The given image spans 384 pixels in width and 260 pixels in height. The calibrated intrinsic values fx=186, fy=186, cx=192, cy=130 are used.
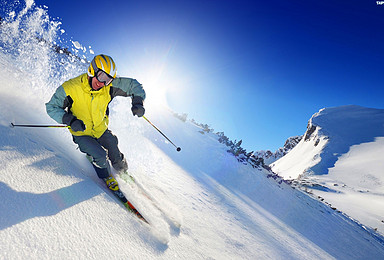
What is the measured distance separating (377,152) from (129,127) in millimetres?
29647

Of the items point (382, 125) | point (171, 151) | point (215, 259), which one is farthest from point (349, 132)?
point (215, 259)

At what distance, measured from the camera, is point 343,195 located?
14812mm

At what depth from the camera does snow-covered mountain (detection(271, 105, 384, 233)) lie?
1280cm

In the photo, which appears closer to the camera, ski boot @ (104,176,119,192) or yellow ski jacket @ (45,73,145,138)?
ski boot @ (104,176,119,192)

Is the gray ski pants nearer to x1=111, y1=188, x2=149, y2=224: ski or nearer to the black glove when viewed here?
x1=111, y1=188, x2=149, y2=224: ski

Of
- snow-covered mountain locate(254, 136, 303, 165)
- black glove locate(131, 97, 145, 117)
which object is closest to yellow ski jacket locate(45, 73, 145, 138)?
black glove locate(131, 97, 145, 117)

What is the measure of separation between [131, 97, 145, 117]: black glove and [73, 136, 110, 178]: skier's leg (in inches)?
32.8

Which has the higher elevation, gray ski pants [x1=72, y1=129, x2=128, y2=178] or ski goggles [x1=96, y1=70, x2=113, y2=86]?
ski goggles [x1=96, y1=70, x2=113, y2=86]

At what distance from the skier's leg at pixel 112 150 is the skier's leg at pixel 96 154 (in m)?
0.32

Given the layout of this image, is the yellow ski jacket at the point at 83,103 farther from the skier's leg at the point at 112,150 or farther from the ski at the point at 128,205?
the ski at the point at 128,205

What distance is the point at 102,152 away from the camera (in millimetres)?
2670

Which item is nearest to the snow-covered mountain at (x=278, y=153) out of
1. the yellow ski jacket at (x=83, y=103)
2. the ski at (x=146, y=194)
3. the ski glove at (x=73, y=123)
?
the ski at (x=146, y=194)

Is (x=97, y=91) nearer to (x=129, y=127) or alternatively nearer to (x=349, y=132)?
(x=129, y=127)

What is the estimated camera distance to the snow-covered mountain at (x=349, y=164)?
1280 centimetres
